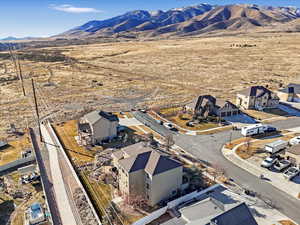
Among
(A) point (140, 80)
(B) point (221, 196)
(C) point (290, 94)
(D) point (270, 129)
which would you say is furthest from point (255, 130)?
(A) point (140, 80)

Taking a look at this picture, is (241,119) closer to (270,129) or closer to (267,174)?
(270,129)

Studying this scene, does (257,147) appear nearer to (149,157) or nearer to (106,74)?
(149,157)

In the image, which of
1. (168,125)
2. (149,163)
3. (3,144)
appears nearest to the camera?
(149,163)

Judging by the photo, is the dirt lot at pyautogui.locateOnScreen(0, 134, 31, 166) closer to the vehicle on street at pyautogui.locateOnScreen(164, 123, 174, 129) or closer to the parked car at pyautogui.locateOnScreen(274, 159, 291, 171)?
the vehicle on street at pyautogui.locateOnScreen(164, 123, 174, 129)

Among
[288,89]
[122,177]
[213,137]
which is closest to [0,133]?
[122,177]

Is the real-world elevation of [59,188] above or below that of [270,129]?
below

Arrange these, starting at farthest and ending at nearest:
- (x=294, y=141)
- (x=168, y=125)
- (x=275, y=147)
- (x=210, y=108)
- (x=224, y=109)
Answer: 1. (x=210, y=108)
2. (x=224, y=109)
3. (x=168, y=125)
4. (x=294, y=141)
5. (x=275, y=147)

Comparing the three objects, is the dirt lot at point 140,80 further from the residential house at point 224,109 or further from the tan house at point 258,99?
the residential house at point 224,109

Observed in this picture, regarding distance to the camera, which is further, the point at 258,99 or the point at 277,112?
the point at 258,99
